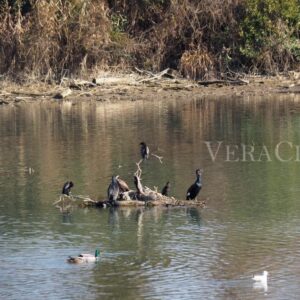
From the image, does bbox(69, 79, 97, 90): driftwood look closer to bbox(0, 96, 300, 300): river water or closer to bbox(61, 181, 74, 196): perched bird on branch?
bbox(0, 96, 300, 300): river water

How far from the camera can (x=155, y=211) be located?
21.9 meters

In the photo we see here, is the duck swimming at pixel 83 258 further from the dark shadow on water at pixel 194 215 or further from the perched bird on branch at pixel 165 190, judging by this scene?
the perched bird on branch at pixel 165 190

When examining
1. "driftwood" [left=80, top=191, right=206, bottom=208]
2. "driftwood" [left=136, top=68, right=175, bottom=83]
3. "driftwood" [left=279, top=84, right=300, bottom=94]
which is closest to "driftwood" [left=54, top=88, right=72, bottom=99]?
"driftwood" [left=136, top=68, right=175, bottom=83]

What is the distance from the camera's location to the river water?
1706 cm

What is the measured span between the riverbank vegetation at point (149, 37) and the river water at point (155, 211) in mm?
6147

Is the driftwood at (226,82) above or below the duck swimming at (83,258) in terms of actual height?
above

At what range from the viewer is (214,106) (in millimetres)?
40438

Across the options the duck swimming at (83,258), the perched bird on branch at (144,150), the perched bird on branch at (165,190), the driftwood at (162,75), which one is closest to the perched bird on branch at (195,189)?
the perched bird on branch at (165,190)

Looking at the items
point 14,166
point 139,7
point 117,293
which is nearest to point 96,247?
point 117,293

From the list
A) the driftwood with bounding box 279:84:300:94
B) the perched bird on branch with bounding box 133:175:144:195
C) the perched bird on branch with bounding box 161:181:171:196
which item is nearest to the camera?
the perched bird on branch with bounding box 133:175:144:195

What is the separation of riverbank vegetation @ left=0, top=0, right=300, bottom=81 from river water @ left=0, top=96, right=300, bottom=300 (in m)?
6.15

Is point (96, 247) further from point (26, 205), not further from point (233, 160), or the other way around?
point (233, 160)

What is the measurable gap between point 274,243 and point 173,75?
86.2 feet

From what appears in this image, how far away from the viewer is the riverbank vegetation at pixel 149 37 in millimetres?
43969
